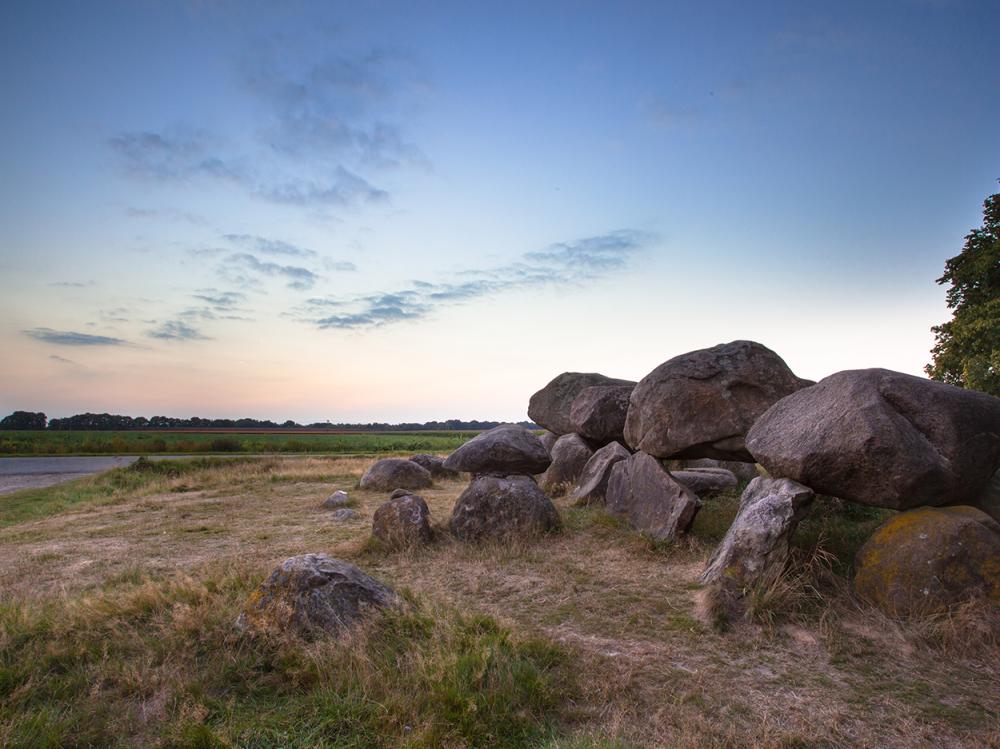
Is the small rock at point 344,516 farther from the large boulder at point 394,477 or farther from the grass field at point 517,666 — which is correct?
the grass field at point 517,666

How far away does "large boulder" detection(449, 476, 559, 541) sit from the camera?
10.3 m

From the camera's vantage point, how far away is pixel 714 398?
10.0 m

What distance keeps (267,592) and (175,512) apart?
11.7 m

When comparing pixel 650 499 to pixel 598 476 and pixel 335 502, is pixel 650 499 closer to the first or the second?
pixel 598 476

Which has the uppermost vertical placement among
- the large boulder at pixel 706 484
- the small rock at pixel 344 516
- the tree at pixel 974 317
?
the tree at pixel 974 317

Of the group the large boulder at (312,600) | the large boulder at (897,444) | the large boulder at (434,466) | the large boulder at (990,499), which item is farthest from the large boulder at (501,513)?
the large boulder at (434,466)

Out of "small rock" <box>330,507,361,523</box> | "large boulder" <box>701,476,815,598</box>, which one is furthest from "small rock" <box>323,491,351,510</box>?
"large boulder" <box>701,476,815,598</box>

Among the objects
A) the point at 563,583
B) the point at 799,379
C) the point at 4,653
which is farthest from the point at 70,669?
the point at 799,379

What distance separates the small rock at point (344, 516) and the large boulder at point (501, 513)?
404cm

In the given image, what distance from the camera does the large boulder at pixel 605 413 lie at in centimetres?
1512

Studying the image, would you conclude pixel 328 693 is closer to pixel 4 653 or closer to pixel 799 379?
pixel 4 653

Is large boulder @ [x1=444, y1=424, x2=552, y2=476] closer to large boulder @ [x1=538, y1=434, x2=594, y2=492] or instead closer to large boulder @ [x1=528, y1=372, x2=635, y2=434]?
large boulder @ [x1=538, y1=434, x2=594, y2=492]

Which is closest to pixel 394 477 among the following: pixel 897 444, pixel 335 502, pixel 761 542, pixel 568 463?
pixel 335 502

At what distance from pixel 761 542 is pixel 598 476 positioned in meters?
6.34
